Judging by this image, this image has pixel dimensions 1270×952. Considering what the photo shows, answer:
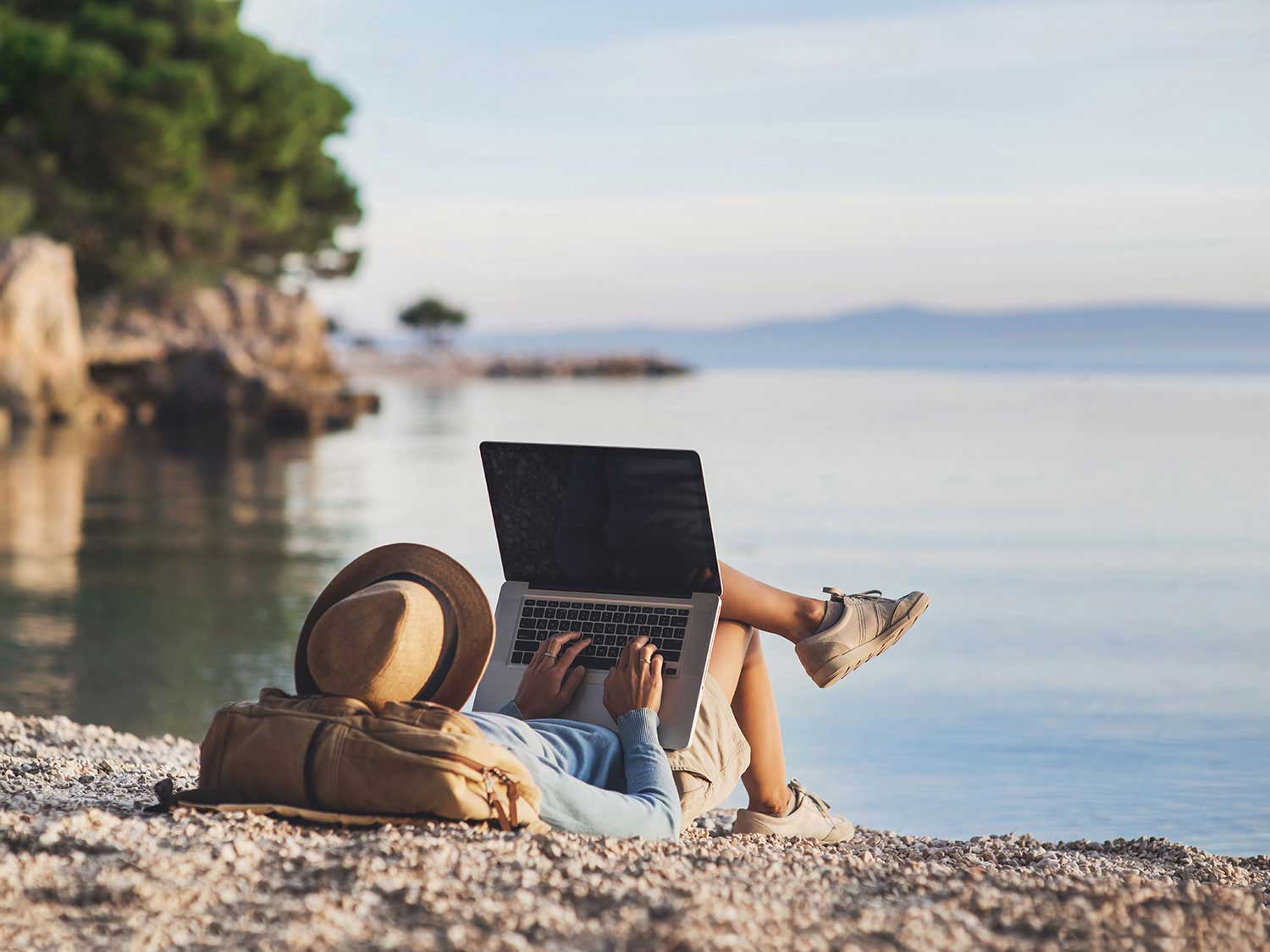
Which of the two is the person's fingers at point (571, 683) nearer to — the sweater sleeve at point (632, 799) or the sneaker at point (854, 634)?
the sweater sleeve at point (632, 799)

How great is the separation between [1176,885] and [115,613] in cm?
742

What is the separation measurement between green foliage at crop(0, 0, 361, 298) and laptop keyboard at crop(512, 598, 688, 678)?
1153 inches

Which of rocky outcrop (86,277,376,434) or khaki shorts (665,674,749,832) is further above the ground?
rocky outcrop (86,277,376,434)

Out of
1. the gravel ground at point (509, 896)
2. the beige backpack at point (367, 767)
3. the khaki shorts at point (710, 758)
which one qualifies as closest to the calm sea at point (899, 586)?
the khaki shorts at point (710, 758)

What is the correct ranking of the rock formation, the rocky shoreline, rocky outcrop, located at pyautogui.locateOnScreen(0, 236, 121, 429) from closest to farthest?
rocky outcrop, located at pyautogui.locateOnScreen(0, 236, 121, 429) → the rock formation → the rocky shoreline

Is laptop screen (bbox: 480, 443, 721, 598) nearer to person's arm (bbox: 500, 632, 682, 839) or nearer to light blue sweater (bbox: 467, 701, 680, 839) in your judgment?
person's arm (bbox: 500, 632, 682, 839)

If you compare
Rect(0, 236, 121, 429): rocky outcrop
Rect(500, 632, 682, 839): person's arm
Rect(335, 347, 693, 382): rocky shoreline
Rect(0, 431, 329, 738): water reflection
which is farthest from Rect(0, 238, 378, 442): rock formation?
Rect(335, 347, 693, 382): rocky shoreline

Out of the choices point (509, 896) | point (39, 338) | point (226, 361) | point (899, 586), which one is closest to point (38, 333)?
point (39, 338)

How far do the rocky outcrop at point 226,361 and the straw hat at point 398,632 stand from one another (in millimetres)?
26538

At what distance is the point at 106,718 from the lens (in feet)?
22.1

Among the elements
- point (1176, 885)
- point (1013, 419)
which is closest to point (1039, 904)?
point (1176, 885)

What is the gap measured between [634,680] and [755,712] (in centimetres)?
60

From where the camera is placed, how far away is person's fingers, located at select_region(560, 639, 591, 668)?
3.89 m

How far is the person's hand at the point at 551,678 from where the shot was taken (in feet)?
12.6
